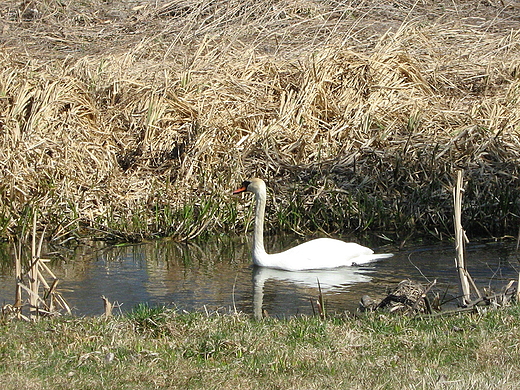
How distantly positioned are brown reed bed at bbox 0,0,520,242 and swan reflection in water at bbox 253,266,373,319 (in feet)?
5.81

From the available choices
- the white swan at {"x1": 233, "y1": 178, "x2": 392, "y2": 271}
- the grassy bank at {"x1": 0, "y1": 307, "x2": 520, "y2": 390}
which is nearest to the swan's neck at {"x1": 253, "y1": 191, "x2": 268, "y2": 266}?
the white swan at {"x1": 233, "y1": 178, "x2": 392, "y2": 271}

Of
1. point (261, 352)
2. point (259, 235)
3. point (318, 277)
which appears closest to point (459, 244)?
point (261, 352)

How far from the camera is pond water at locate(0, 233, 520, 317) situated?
8.52 metres

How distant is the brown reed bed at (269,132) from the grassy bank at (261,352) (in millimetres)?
5127

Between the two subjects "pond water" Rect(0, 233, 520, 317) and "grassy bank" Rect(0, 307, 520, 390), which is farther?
"pond water" Rect(0, 233, 520, 317)

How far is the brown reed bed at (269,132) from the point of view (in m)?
12.0

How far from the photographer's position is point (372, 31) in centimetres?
1809

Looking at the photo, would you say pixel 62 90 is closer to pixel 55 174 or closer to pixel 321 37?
pixel 55 174

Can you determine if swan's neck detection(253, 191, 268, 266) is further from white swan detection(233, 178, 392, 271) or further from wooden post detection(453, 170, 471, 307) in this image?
wooden post detection(453, 170, 471, 307)

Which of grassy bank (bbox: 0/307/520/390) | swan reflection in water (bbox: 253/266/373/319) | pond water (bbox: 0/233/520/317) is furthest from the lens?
swan reflection in water (bbox: 253/266/373/319)

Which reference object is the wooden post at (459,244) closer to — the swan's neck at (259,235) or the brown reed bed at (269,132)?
the swan's neck at (259,235)

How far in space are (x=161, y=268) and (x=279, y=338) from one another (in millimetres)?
4102

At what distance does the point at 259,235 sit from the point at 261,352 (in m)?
4.62

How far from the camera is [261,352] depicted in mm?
5852
